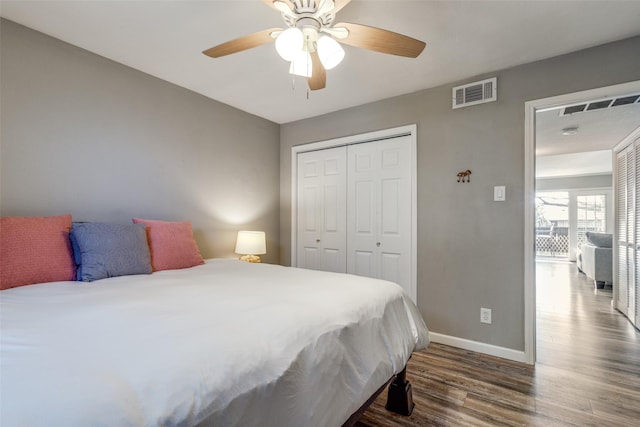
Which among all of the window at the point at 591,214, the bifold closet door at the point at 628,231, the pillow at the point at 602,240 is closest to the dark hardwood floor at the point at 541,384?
the bifold closet door at the point at 628,231

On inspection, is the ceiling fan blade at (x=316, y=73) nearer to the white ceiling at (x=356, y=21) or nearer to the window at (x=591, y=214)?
the white ceiling at (x=356, y=21)

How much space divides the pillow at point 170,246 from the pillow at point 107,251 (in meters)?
0.16

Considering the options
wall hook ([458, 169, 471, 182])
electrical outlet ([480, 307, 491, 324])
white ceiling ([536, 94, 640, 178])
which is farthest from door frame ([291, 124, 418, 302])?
white ceiling ([536, 94, 640, 178])

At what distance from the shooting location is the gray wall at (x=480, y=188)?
7.73 feet

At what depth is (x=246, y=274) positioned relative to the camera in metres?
2.04

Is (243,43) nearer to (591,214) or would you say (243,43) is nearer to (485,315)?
(485,315)

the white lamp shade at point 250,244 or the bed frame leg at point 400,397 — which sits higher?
the white lamp shade at point 250,244

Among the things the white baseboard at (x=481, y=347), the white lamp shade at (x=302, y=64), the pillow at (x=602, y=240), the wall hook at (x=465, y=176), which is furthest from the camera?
the pillow at (x=602, y=240)

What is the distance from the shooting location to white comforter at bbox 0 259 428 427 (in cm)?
65

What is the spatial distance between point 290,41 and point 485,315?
2.63m

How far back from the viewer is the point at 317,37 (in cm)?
164

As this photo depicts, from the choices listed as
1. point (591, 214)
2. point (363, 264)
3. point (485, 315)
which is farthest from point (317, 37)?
point (591, 214)

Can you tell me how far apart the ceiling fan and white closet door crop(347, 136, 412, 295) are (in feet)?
5.20

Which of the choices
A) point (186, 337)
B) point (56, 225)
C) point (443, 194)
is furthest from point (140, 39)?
point (443, 194)
